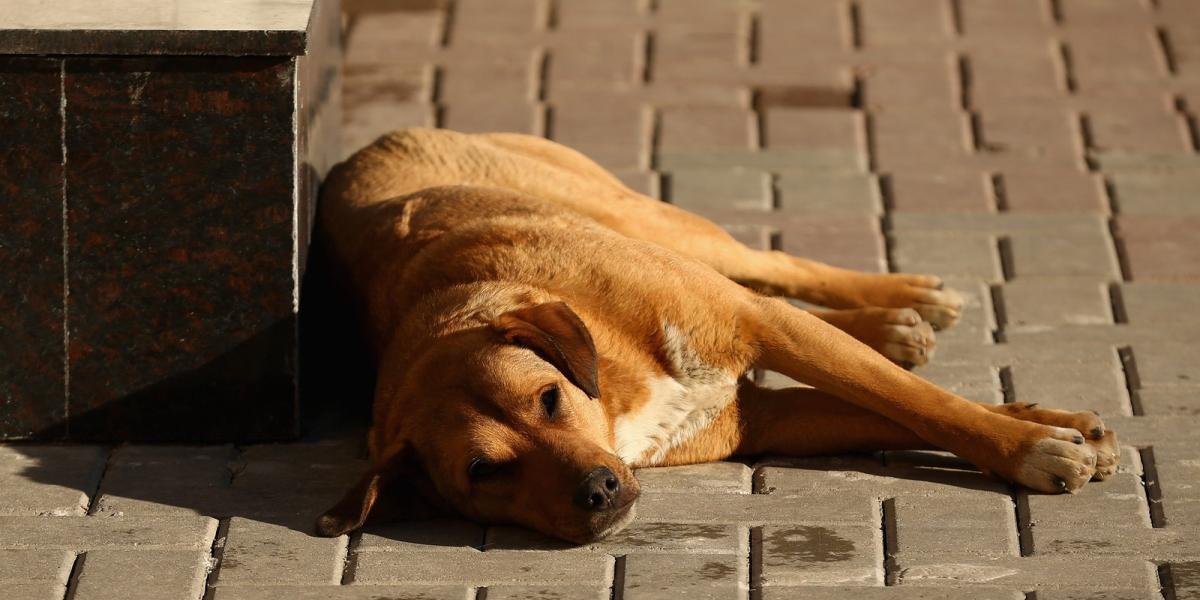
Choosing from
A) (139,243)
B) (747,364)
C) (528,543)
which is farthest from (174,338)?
(747,364)

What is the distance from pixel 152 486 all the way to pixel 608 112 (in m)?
3.05

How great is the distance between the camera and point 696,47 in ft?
26.2

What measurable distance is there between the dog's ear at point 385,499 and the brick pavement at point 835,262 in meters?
0.04

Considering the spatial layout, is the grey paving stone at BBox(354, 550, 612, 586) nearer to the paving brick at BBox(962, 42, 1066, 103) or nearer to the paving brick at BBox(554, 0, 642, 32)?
the paving brick at BBox(962, 42, 1066, 103)

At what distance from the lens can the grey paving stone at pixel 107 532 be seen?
4.54 m

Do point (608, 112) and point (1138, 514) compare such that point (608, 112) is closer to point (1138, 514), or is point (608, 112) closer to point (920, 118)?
point (920, 118)

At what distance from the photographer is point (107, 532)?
4.61 metres

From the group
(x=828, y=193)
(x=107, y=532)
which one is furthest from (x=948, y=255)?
(x=107, y=532)

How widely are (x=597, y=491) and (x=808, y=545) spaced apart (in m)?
0.57

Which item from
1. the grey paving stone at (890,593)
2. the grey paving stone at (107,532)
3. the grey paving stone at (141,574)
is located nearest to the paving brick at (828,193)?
the grey paving stone at (890,593)

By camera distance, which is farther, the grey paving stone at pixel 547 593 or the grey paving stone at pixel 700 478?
the grey paving stone at pixel 700 478

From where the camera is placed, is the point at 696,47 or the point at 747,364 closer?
the point at 747,364

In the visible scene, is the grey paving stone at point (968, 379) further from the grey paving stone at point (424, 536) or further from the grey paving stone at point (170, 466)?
the grey paving stone at point (170, 466)

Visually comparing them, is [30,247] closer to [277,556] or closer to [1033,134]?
[277,556]
